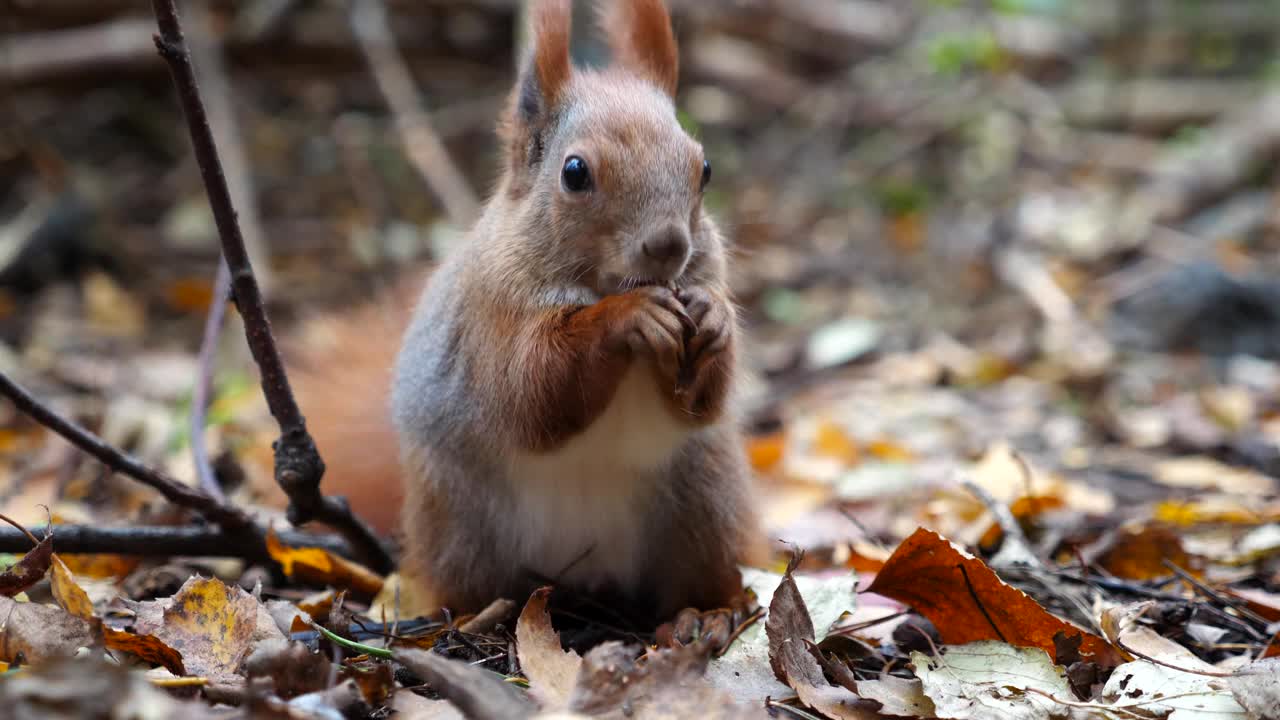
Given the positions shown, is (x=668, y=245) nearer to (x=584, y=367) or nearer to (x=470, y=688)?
(x=584, y=367)

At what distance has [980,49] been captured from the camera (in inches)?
198

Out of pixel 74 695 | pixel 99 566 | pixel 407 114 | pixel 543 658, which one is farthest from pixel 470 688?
pixel 407 114

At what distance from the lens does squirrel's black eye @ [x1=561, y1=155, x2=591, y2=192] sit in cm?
159

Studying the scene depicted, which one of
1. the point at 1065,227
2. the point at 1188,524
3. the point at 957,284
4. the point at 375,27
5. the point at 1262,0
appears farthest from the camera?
the point at 1262,0

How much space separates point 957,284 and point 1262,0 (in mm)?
6261

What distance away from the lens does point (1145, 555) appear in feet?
6.52

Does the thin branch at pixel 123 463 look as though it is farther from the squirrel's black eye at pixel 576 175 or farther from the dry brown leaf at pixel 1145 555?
the dry brown leaf at pixel 1145 555

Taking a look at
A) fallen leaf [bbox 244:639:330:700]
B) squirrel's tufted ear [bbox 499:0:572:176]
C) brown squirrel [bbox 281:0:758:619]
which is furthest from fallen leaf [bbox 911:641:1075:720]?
squirrel's tufted ear [bbox 499:0:572:176]

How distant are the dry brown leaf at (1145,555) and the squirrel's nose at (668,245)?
3.44 ft

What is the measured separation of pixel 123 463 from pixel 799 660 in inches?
38.7

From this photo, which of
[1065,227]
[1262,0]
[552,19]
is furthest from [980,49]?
[1262,0]

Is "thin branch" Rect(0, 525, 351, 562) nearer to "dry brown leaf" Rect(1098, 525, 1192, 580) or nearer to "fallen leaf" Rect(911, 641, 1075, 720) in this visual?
"fallen leaf" Rect(911, 641, 1075, 720)

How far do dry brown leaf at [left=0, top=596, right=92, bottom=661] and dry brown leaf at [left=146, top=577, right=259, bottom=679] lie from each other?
0.10 meters

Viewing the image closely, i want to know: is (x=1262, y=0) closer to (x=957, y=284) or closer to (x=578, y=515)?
(x=957, y=284)
